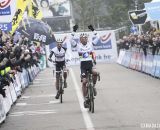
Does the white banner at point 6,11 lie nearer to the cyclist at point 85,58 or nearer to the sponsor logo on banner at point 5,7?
the sponsor logo on banner at point 5,7

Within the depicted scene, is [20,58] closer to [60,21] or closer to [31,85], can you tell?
[31,85]

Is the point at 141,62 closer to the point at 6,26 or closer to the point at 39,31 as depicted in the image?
the point at 39,31

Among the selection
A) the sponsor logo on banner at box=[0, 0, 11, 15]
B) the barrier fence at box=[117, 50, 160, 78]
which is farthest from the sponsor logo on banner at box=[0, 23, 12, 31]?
the barrier fence at box=[117, 50, 160, 78]

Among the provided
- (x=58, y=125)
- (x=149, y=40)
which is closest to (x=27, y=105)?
(x=58, y=125)

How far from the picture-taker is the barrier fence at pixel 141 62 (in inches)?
1090

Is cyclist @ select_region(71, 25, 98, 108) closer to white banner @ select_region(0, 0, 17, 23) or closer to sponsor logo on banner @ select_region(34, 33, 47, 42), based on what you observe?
white banner @ select_region(0, 0, 17, 23)

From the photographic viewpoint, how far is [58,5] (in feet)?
340

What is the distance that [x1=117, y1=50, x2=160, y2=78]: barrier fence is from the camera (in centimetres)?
2769

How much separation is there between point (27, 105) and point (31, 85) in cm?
941

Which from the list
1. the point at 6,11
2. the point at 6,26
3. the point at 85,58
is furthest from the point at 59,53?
the point at 6,26

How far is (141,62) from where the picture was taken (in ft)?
109

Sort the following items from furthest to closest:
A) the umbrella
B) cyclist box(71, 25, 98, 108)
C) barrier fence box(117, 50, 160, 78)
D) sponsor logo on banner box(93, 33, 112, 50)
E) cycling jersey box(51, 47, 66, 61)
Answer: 1. sponsor logo on banner box(93, 33, 112, 50)
2. barrier fence box(117, 50, 160, 78)
3. the umbrella
4. cycling jersey box(51, 47, 66, 61)
5. cyclist box(71, 25, 98, 108)

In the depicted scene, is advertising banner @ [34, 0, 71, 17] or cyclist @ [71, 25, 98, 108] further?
advertising banner @ [34, 0, 71, 17]

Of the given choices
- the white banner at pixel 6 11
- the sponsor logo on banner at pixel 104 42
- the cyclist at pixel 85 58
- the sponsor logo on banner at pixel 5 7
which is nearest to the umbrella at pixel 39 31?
the white banner at pixel 6 11
